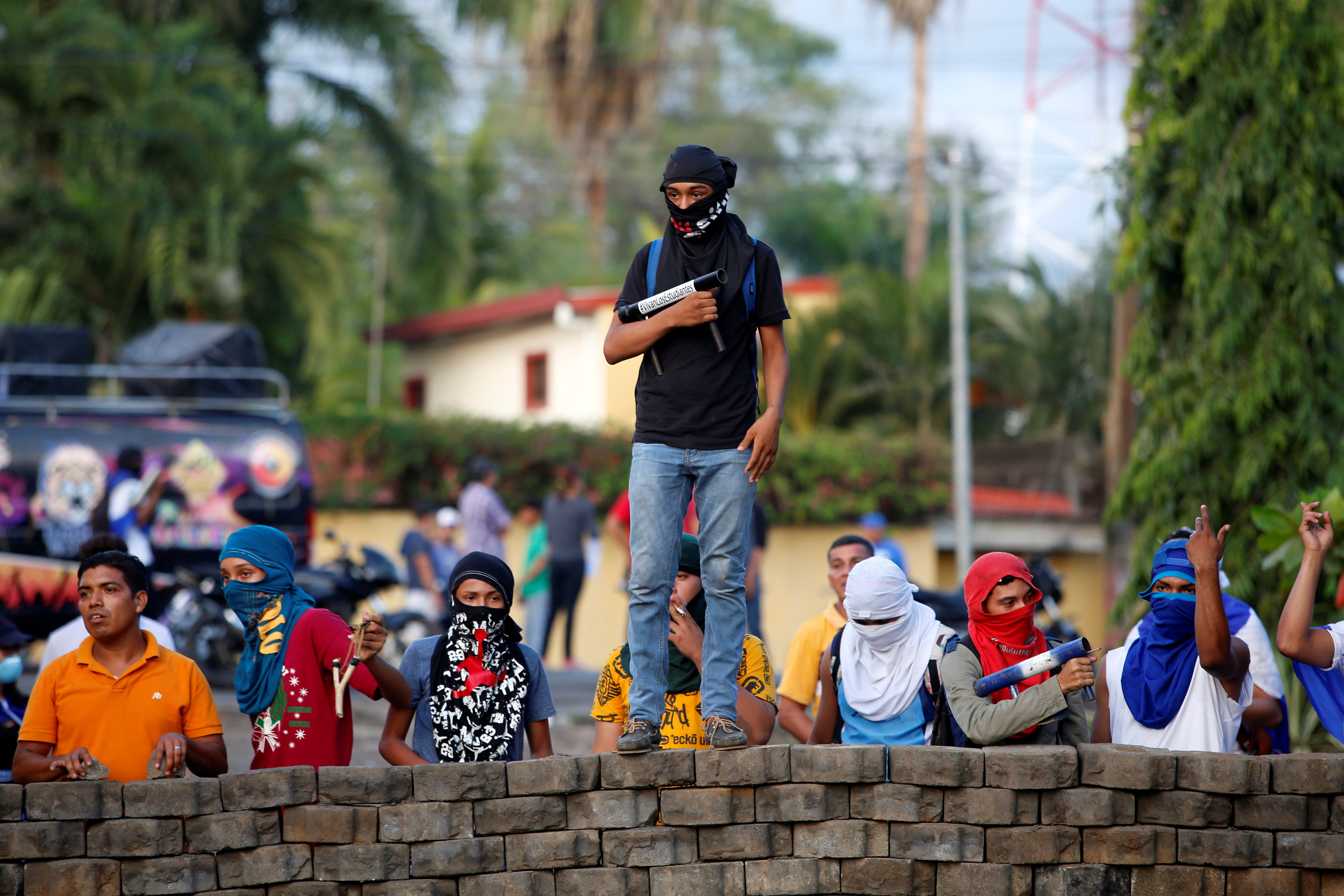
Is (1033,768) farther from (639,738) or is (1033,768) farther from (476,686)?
(476,686)

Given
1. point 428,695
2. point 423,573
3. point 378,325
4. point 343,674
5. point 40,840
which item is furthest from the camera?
point 378,325

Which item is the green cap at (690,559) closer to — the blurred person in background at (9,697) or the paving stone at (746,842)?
the paving stone at (746,842)

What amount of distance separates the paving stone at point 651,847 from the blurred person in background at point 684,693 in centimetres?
33

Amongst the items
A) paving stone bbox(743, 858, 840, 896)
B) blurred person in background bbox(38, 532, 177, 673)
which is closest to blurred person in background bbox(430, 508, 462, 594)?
blurred person in background bbox(38, 532, 177, 673)

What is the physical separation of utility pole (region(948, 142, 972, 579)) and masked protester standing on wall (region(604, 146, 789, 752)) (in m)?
13.7

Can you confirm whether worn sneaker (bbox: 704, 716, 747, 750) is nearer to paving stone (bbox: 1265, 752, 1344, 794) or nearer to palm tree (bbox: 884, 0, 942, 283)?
paving stone (bbox: 1265, 752, 1344, 794)

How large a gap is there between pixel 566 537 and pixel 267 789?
27.1 ft

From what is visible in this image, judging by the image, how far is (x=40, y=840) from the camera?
4.50m

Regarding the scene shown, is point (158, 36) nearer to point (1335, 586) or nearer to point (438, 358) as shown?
point (438, 358)

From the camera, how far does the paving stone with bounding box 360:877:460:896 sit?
4.61 metres

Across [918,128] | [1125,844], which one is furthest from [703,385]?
[918,128]

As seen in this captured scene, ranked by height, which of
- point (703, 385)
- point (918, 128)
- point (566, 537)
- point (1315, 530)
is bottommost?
point (1315, 530)

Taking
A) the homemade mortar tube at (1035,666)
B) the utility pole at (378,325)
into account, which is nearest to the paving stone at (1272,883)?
the homemade mortar tube at (1035,666)

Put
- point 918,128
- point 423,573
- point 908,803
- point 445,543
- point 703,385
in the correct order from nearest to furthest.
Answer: point 908,803, point 703,385, point 423,573, point 445,543, point 918,128
